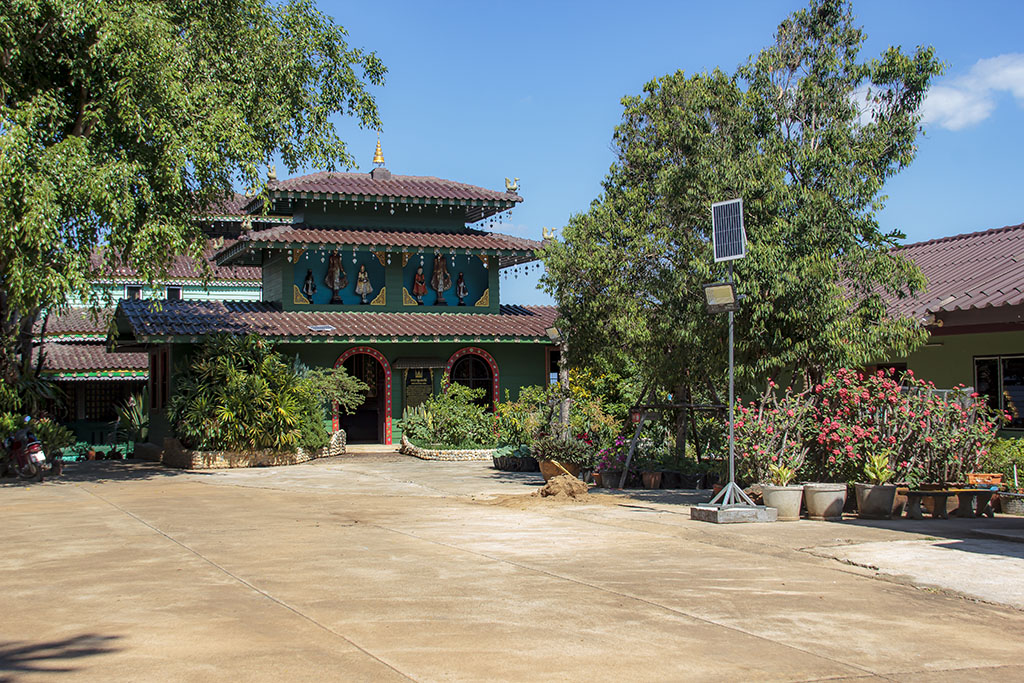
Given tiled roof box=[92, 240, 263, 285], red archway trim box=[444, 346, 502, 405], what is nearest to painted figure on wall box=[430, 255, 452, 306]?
red archway trim box=[444, 346, 502, 405]

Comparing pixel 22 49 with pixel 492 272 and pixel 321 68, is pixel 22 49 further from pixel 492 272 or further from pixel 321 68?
pixel 492 272

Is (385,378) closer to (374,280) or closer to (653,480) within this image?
(374,280)

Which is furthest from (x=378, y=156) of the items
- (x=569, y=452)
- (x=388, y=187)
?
(x=569, y=452)

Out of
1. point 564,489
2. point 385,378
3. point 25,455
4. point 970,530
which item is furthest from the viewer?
point 385,378

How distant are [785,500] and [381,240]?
1809 centimetres

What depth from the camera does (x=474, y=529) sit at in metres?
11.9

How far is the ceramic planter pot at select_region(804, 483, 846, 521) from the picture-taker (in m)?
12.2

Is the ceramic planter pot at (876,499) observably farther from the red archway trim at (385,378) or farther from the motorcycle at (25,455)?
the red archway trim at (385,378)

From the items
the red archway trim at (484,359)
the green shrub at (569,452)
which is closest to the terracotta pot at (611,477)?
the green shrub at (569,452)

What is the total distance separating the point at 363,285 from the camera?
95.3 ft

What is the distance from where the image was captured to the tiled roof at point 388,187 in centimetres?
2836

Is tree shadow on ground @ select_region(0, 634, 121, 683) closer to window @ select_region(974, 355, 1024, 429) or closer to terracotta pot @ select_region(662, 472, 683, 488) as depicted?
terracotta pot @ select_region(662, 472, 683, 488)

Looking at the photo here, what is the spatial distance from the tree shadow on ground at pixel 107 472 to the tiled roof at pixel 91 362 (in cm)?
766

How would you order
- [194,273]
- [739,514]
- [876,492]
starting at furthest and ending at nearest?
[194,273], [876,492], [739,514]
